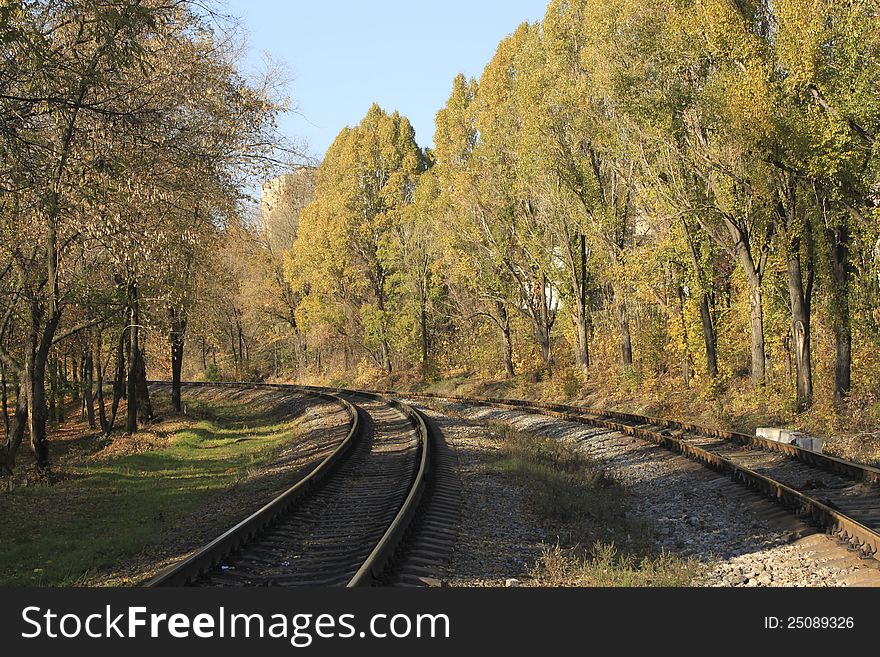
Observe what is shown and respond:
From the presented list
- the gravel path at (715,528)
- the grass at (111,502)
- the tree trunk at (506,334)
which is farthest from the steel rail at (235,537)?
the tree trunk at (506,334)

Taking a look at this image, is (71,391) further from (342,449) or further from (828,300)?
(828,300)

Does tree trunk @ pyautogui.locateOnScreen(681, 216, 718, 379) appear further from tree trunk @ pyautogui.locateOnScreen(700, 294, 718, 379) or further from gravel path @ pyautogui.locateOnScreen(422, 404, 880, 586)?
gravel path @ pyautogui.locateOnScreen(422, 404, 880, 586)

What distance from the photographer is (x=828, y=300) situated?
19953mm

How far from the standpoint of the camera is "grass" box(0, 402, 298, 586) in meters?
10.0

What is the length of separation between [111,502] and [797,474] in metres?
12.7

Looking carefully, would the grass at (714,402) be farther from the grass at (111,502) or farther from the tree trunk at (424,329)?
the grass at (111,502)

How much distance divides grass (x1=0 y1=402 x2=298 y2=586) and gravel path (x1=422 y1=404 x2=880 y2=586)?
16.6ft

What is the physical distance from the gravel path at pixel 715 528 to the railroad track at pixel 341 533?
2.28ft

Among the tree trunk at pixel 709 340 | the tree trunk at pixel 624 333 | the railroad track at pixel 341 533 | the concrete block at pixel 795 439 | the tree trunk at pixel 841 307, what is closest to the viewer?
the railroad track at pixel 341 533

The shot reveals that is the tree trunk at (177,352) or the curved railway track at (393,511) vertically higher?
the tree trunk at (177,352)

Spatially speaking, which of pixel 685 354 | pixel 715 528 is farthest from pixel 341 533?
pixel 685 354

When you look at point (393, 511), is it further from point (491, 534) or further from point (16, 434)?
point (16, 434)

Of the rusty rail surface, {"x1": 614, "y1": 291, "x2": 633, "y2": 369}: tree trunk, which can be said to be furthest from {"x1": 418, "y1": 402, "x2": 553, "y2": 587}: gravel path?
{"x1": 614, "y1": 291, "x2": 633, "y2": 369}: tree trunk

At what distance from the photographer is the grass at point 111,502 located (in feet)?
33.0
